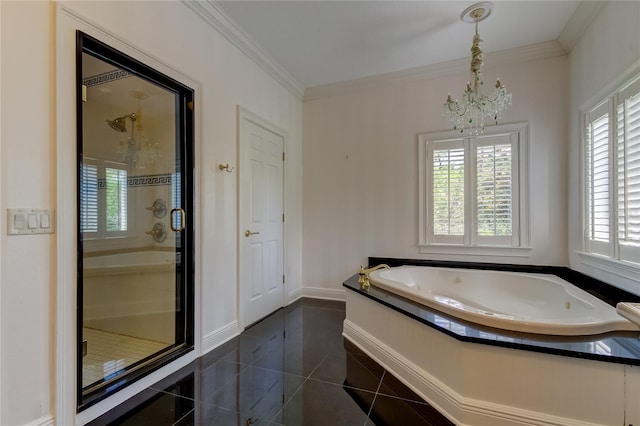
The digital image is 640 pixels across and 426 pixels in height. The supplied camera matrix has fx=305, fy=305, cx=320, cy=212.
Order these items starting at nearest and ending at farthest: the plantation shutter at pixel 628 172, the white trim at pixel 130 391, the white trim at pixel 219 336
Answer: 1. the white trim at pixel 130 391
2. the plantation shutter at pixel 628 172
3. the white trim at pixel 219 336

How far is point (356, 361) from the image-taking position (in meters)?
2.23

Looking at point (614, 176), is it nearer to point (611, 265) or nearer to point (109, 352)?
point (611, 265)

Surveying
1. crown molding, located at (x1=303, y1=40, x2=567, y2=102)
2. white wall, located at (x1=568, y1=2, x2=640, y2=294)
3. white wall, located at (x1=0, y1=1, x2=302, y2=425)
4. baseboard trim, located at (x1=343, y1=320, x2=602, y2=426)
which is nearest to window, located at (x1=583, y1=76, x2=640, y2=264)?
white wall, located at (x1=568, y1=2, x2=640, y2=294)

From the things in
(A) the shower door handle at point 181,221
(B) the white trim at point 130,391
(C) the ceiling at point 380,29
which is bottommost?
(B) the white trim at point 130,391

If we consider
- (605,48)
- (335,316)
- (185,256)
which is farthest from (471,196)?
(185,256)

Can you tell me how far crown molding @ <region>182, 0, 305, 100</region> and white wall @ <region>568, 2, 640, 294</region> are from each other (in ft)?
9.13

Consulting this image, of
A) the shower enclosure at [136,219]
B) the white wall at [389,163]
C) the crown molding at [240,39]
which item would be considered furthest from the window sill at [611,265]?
the crown molding at [240,39]

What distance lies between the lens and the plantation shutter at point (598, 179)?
2.29m

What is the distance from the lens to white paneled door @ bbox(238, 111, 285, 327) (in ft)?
9.48

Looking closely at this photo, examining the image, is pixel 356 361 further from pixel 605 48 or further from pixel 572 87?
pixel 572 87

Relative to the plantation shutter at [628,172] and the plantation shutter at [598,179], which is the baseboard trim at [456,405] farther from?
the plantation shutter at [598,179]

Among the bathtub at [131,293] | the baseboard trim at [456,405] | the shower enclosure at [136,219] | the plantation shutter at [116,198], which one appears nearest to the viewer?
the baseboard trim at [456,405]

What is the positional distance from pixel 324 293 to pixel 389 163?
1.81 metres

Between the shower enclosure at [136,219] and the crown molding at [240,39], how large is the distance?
64cm
